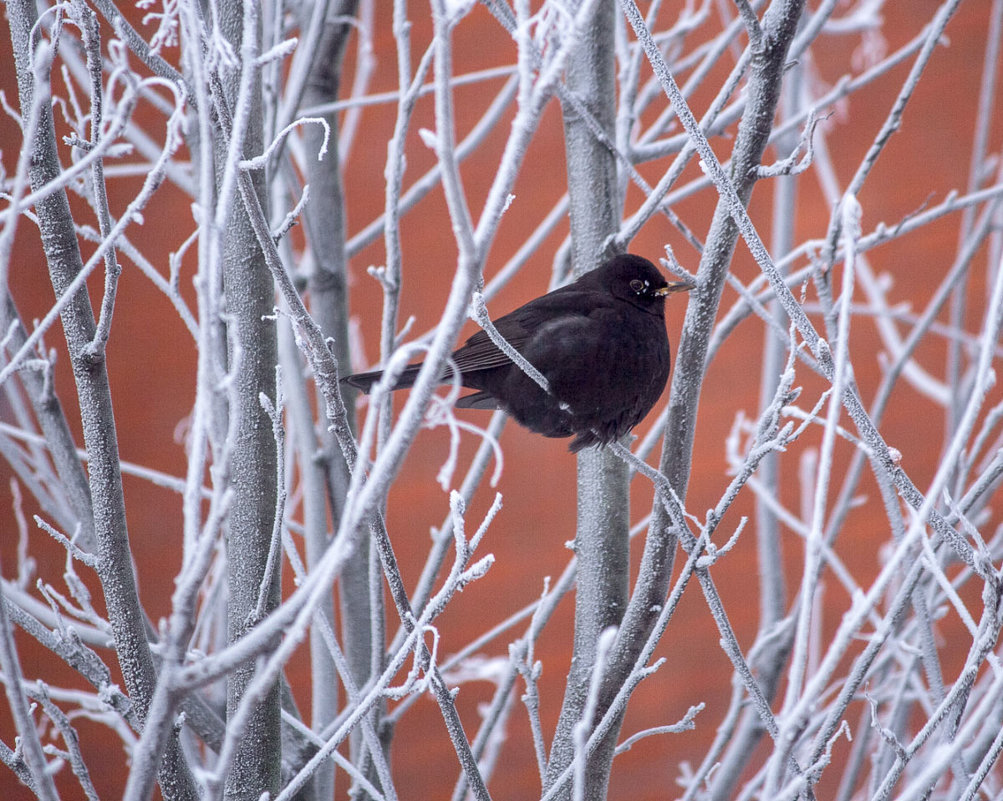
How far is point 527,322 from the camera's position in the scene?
7.06ft

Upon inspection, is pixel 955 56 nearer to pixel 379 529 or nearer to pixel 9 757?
pixel 379 529

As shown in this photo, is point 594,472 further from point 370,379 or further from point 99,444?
point 99,444

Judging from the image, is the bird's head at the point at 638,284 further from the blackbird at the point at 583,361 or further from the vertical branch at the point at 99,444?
the vertical branch at the point at 99,444

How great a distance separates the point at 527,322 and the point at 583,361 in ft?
0.63

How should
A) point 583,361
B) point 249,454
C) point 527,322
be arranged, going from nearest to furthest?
point 249,454, point 583,361, point 527,322

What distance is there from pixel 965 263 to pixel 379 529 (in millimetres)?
1417

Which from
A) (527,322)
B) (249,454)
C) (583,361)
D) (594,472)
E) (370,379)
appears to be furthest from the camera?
(527,322)

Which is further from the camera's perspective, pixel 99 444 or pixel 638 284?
pixel 638 284

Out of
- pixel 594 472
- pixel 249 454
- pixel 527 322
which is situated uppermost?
pixel 527 322

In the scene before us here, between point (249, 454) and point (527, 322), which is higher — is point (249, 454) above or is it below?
below

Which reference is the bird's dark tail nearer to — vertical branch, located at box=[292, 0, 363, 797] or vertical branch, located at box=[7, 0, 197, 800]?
vertical branch, located at box=[292, 0, 363, 797]

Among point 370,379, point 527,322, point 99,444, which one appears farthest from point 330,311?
point 99,444

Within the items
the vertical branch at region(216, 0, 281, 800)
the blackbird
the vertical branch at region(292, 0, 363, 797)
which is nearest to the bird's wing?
the blackbird

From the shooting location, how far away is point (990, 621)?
3.64 ft
